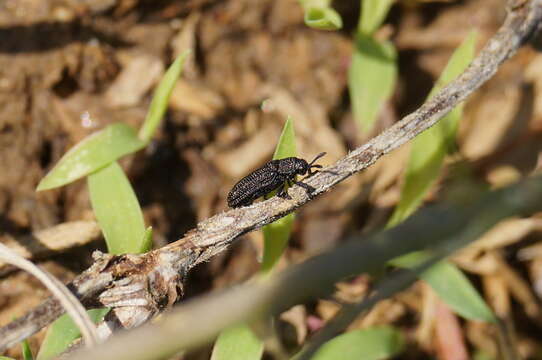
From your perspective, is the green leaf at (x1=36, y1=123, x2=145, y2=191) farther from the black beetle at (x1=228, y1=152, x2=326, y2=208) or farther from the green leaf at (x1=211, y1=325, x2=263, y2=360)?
the green leaf at (x1=211, y1=325, x2=263, y2=360)

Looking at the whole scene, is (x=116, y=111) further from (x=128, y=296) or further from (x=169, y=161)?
(x=128, y=296)

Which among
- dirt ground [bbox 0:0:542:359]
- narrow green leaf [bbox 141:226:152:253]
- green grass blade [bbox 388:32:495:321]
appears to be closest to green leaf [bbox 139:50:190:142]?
dirt ground [bbox 0:0:542:359]

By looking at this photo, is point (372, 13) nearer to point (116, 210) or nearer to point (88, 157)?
point (88, 157)

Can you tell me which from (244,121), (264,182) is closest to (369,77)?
(244,121)

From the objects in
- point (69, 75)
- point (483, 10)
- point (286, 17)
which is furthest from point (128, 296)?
point (483, 10)

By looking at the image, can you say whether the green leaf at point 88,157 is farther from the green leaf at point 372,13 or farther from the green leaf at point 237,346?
the green leaf at point 372,13

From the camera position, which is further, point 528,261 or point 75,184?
point 528,261

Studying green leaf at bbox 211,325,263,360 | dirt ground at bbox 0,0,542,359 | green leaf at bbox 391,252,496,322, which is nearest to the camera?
green leaf at bbox 211,325,263,360
